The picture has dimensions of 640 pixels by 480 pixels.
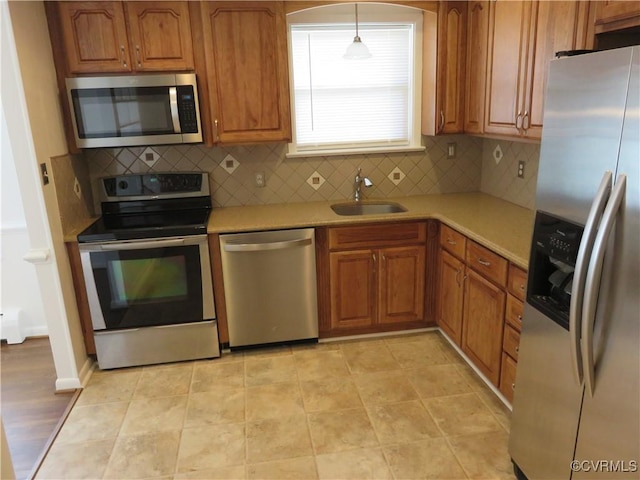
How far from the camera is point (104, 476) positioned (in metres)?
2.08

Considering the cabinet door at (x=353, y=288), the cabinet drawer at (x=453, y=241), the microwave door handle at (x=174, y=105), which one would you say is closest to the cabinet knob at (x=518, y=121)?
the cabinet drawer at (x=453, y=241)

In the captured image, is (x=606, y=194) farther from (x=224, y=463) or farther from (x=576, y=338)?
(x=224, y=463)

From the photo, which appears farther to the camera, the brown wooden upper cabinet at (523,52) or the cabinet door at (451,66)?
the cabinet door at (451,66)

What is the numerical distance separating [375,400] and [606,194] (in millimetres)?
1664

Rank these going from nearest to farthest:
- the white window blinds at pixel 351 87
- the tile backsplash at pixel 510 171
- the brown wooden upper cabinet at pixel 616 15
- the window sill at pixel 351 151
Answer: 1. the brown wooden upper cabinet at pixel 616 15
2. the tile backsplash at pixel 510 171
3. the white window blinds at pixel 351 87
4. the window sill at pixel 351 151

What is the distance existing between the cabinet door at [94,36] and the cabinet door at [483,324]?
2.41 metres

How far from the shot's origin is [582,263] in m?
1.39

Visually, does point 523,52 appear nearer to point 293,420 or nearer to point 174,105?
point 174,105

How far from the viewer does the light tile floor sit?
210 cm

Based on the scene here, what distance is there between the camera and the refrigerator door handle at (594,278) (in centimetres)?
130

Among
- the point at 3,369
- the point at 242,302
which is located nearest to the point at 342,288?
the point at 242,302

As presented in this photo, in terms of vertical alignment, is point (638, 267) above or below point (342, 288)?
above

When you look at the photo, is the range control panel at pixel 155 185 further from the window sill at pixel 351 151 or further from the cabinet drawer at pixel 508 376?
the cabinet drawer at pixel 508 376

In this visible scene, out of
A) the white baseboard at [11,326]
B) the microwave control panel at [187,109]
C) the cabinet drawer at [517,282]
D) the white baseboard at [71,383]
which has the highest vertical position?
the microwave control panel at [187,109]
